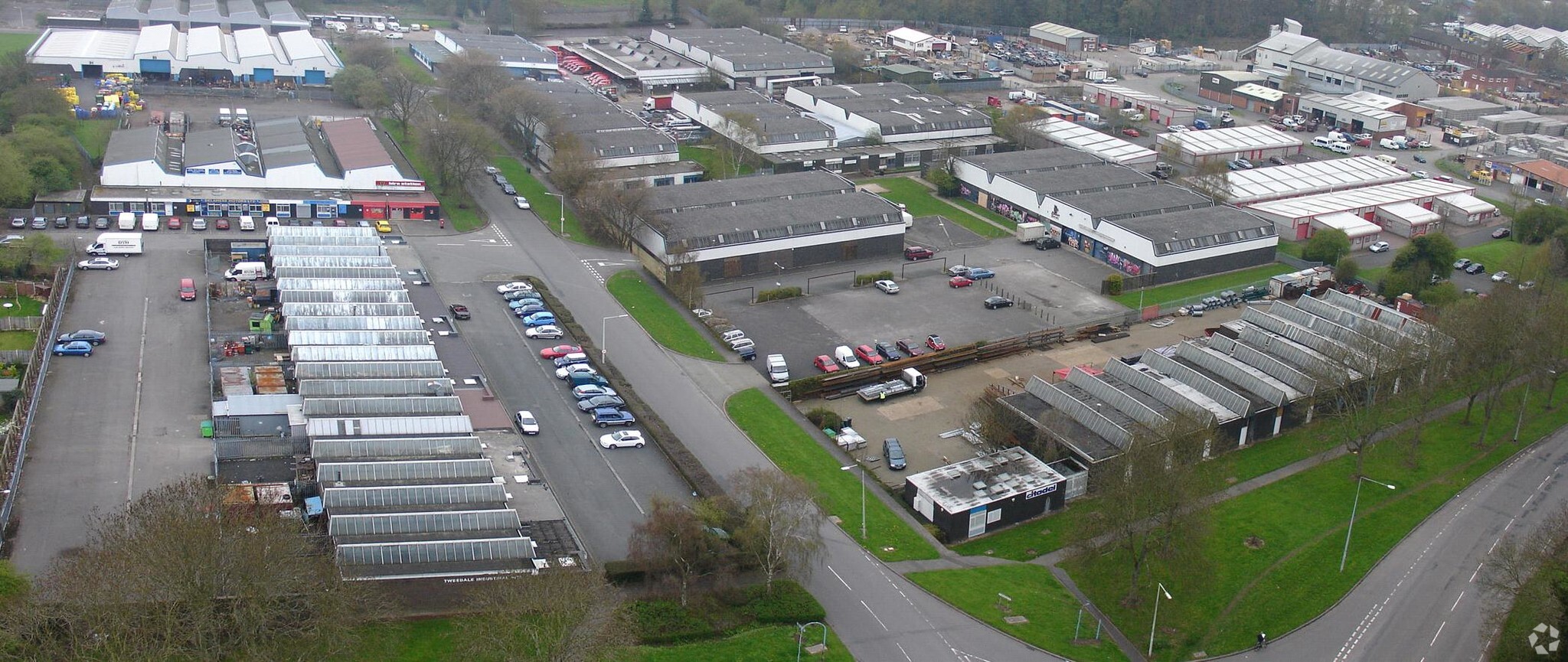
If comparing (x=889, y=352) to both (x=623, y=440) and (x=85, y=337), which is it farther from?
(x=85, y=337)

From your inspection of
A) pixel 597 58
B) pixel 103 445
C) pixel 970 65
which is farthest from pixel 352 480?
pixel 970 65

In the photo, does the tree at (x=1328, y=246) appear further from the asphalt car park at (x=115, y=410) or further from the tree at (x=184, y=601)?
the tree at (x=184, y=601)

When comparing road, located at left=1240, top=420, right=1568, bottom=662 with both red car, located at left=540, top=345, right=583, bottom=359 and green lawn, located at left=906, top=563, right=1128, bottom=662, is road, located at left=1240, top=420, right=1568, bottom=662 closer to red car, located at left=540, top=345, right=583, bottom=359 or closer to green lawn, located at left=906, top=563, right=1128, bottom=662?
green lawn, located at left=906, top=563, right=1128, bottom=662

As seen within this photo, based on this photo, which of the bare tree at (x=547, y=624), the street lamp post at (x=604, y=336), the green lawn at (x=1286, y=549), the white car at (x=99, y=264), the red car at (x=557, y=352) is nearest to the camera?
the bare tree at (x=547, y=624)

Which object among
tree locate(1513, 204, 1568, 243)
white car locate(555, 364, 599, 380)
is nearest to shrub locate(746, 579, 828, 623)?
white car locate(555, 364, 599, 380)

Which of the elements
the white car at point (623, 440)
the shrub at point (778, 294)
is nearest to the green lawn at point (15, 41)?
the shrub at point (778, 294)

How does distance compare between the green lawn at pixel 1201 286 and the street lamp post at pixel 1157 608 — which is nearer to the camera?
the street lamp post at pixel 1157 608

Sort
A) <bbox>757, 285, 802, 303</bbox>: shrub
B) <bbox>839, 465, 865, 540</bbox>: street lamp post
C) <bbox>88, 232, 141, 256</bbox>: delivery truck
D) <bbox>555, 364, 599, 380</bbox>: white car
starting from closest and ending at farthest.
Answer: <bbox>839, 465, 865, 540</bbox>: street lamp post < <bbox>555, 364, 599, 380</bbox>: white car < <bbox>88, 232, 141, 256</bbox>: delivery truck < <bbox>757, 285, 802, 303</bbox>: shrub
